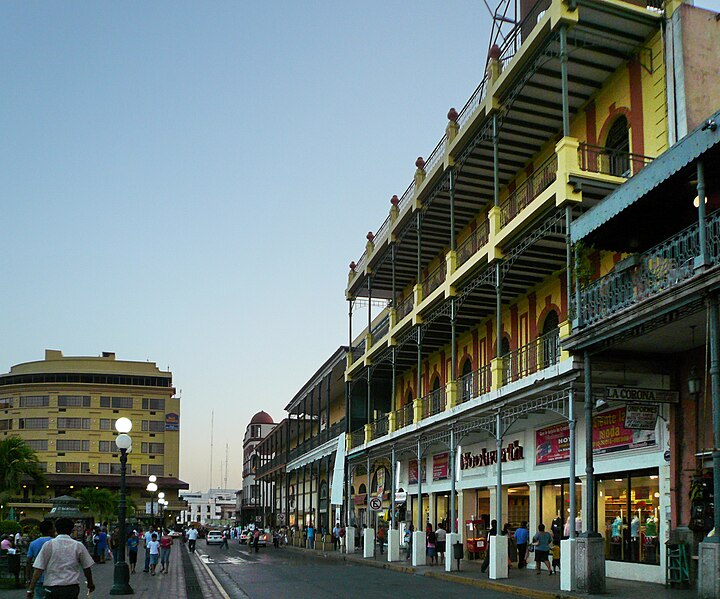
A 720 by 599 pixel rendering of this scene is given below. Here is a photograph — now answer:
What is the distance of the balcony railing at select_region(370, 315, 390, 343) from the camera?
40188 mm

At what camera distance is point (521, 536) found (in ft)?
84.6

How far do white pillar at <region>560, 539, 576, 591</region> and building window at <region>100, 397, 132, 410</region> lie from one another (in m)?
92.7

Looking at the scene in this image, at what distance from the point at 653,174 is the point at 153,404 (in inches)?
3808

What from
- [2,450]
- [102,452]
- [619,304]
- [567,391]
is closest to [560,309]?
[567,391]

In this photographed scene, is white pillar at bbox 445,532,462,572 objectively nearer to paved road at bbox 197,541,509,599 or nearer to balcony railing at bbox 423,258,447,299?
paved road at bbox 197,541,509,599

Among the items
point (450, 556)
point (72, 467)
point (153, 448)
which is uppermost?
point (153, 448)

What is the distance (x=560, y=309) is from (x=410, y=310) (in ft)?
35.2

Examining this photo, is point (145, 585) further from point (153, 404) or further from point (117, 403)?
point (153, 404)

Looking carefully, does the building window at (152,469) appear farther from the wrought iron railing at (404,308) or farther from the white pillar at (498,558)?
the white pillar at (498,558)

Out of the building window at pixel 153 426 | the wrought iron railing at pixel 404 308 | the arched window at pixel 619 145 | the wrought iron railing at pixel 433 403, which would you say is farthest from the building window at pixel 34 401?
the arched window at pixel 619 145

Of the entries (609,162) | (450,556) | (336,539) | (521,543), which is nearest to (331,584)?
(450,556)

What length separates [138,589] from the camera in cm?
2341

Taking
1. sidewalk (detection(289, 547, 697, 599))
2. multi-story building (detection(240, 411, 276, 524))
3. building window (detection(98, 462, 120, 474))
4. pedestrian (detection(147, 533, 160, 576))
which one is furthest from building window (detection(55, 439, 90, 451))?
sidewalk (detection(289, 547, 697, 599))

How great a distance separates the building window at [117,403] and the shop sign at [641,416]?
9316cm
